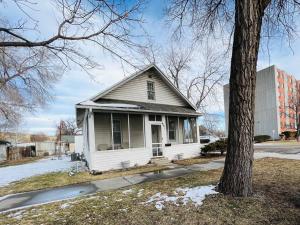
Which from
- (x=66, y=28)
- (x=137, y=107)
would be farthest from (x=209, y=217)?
(x=137, y=107)

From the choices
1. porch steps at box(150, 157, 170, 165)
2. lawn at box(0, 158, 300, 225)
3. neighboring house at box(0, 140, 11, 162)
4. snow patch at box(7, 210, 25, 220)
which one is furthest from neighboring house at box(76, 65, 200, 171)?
neighboring house at box(0, 140, 11, 162)

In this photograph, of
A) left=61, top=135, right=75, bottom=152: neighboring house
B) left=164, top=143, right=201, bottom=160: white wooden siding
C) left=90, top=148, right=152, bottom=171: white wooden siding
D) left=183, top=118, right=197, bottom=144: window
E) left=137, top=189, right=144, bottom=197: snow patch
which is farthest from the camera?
left=61, top=135, right=75, bottom=152: neighboring house

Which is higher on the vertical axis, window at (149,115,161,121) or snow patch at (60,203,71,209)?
window at (149,115,161,121)

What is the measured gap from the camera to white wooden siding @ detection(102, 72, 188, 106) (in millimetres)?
14090

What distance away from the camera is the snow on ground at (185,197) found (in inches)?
194

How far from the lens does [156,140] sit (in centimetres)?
1480

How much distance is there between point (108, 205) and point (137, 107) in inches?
319

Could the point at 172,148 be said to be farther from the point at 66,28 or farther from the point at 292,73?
the point at 292,73

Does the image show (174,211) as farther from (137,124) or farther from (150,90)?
(150,90)

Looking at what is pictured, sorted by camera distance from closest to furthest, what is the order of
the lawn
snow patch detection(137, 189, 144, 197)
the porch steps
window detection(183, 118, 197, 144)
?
the lawn < snow patch detection(137, 189, 144, 197) < the porch steps < window detection(183, 118, 197, 144)

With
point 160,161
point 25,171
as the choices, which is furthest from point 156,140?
point 25,171

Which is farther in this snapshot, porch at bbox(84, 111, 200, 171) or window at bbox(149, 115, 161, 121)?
window at bbox(149, 115, 161, 121)

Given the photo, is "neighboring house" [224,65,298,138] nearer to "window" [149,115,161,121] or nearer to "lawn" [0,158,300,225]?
"window" [149,115,161,121]

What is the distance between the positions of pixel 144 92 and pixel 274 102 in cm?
3792
